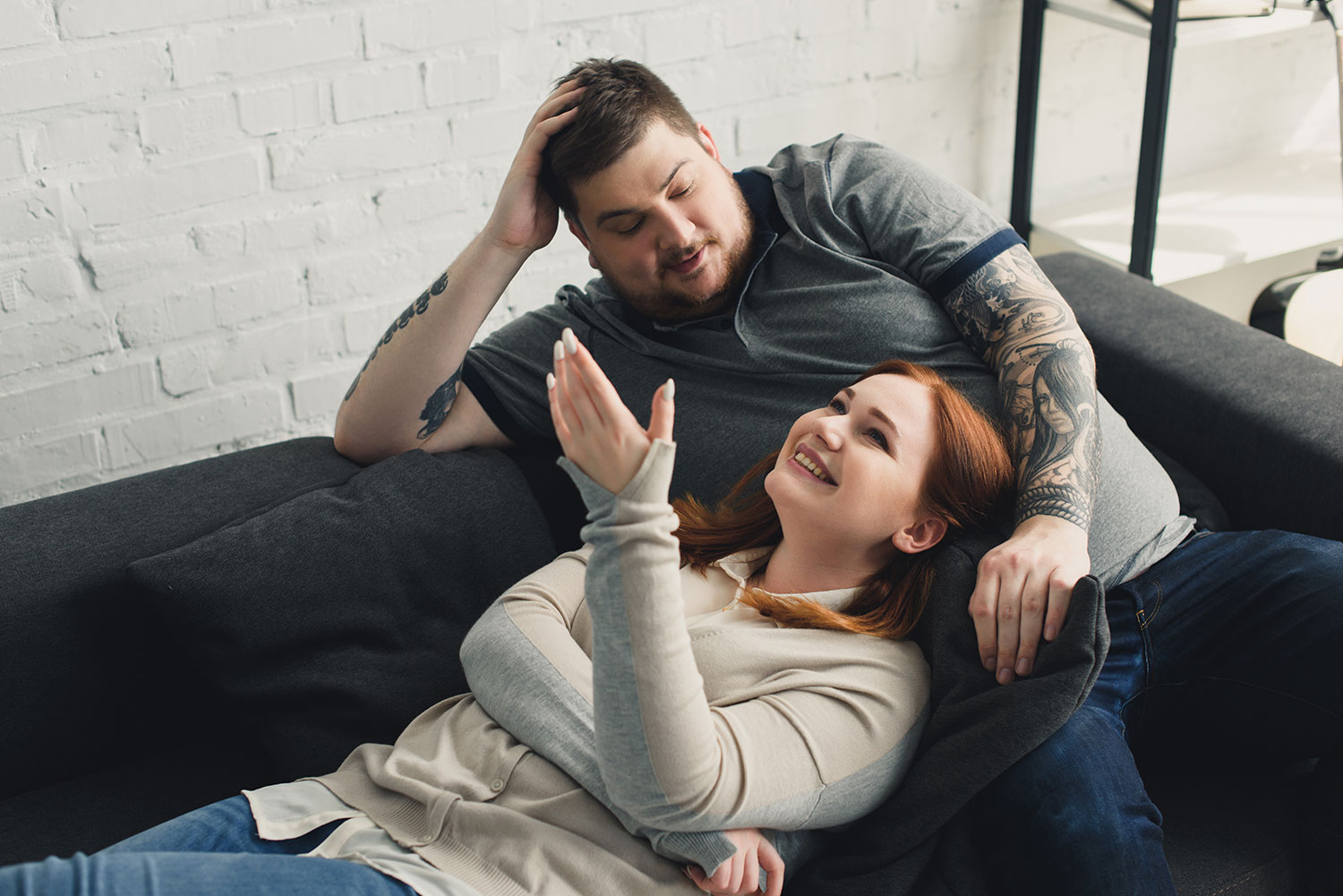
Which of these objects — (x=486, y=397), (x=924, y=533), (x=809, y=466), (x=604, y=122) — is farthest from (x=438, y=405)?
(x=924, y=533)

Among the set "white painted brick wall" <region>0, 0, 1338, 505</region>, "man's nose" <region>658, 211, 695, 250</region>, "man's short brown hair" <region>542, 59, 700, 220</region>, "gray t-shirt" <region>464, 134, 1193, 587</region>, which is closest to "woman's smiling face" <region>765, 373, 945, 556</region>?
"gray t-shirt" <region>464, 134, 1193, 587</region>

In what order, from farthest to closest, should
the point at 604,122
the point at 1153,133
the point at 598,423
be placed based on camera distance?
the point at 1153,133 → the point at 604,122 → the point at 598,423

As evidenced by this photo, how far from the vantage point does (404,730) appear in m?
1.33

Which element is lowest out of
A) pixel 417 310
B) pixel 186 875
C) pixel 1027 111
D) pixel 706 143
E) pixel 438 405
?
pixel 186 875

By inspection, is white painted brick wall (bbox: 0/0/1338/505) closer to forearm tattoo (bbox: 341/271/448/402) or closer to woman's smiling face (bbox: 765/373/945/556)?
forearm tattoo (bbox: 341/271/448/402)

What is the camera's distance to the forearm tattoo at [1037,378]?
1312mm

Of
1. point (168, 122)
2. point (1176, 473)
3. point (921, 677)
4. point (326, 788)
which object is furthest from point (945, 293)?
point (168, 122)

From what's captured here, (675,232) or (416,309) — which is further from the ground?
(675,232)

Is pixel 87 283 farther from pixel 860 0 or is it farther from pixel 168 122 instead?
pixel 860 0

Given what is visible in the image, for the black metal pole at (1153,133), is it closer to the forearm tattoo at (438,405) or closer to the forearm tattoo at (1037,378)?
the forearm tattoo at (1037,378)

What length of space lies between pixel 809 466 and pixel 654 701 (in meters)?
0.40

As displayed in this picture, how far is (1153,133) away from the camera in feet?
7.86

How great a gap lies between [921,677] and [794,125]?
1.68 m

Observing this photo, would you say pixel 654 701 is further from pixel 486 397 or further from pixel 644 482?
pixel 486 397
